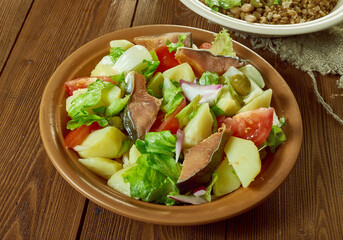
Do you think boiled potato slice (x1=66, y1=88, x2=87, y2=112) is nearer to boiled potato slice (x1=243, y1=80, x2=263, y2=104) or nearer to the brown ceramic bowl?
the brown ceramic bowl

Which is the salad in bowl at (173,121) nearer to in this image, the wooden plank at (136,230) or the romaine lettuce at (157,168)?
the romaine lettuce at (157,168)

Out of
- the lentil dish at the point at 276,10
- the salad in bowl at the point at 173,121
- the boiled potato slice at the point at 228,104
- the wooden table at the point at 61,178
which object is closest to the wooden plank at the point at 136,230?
the wooden table at the point at 61,178

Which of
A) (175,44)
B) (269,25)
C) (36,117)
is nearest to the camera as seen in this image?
(175,44)

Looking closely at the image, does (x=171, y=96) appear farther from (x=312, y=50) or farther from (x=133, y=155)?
(x=312, y=50)

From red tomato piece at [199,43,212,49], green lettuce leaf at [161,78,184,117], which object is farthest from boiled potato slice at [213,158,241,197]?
red tomato piece at [199,43,212,49]

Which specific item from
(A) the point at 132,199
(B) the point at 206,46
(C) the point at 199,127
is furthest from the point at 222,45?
(A) the point at 132,199

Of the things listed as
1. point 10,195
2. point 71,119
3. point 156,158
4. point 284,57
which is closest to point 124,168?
point 156,158
